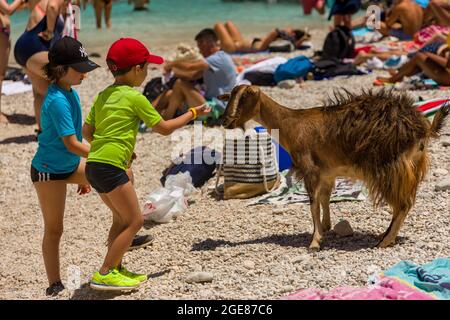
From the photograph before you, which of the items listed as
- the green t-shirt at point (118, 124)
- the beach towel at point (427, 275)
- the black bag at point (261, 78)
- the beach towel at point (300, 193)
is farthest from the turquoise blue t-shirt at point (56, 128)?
the black bag at point (261, 78)

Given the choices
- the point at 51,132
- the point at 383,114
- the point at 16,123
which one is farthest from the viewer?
the point at 16,123

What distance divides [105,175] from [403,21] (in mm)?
11697

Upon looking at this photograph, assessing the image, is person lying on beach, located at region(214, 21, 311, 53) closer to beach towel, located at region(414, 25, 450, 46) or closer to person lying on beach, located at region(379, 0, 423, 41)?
person lying on beach, located at region(379, 0, 423, 41)

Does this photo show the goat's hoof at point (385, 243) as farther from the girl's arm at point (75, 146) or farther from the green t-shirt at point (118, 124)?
the girl's arm at point (75, 146)

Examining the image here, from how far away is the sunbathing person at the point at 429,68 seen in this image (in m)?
11.5

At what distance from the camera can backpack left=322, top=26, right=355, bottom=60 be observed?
14.2 meters

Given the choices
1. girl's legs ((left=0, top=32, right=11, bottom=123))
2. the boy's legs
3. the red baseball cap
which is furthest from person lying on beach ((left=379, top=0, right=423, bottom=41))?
the red baseball cap

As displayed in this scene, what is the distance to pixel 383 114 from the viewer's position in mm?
A: 6176

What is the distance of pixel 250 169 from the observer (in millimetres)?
8070
